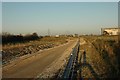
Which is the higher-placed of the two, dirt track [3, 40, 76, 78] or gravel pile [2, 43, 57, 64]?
gravel pile [2, 43, 57, 64]

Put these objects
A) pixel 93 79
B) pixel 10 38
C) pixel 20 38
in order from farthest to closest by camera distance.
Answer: pixel 20 38 < pixel 10 38 < pixel 93 79

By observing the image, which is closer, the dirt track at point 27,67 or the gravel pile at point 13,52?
the dirt track at point 27,67

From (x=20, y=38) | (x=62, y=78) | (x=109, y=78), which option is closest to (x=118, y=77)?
(x=109, y=78)

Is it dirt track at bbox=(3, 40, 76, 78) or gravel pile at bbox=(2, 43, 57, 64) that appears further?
gravel pile at bbox=(2, 43, 57, 64)

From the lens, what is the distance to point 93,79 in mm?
10898

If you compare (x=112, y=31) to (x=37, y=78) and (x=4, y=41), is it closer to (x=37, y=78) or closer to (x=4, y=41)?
(x=4, y=41)

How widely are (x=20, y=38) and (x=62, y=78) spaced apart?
6143cm

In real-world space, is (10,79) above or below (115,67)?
below

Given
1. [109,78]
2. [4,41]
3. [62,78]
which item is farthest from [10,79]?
[4,41]

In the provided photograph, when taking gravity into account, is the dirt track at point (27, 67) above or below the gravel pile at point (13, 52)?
below

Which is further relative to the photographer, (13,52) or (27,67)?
(13,52)

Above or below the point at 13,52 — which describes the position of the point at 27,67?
below

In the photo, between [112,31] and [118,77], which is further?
[112,31]

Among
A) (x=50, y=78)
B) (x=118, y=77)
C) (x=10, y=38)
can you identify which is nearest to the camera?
(x=118, y=77)
